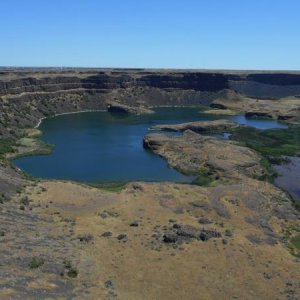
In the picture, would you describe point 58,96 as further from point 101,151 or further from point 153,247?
point 153,247

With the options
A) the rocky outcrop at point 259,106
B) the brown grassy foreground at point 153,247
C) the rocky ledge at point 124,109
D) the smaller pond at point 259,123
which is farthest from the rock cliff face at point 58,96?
the brown grassy foreground at point 153,247

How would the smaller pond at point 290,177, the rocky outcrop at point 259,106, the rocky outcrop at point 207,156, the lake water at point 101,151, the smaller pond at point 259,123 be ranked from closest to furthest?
1. the smaller pond at point 290,177
2. the lake water at point 101,151
3. the rocky outcrop at point 207,156
4. the smaller pond at point 259,123
5. the rocky outcrop at point 259,106

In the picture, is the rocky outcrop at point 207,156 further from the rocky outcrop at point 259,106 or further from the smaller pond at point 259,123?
the rocky outcrop at point 259,106

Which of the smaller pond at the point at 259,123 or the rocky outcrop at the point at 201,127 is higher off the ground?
the rocky outcrop at the point at 201,127

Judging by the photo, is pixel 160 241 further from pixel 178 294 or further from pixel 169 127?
pixel 169 127

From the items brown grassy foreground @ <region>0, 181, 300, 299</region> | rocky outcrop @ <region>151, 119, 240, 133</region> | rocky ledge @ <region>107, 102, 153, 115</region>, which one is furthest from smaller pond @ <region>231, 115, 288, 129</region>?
brown grassy foreground @ <region>0, 181, 300, 299</region>

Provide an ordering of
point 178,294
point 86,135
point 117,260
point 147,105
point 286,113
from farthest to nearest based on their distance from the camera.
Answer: point 147,105
point 286,113
point 86,135
point 117,260
point 178,294

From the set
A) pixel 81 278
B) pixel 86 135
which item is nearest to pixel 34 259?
pixel 81 278
